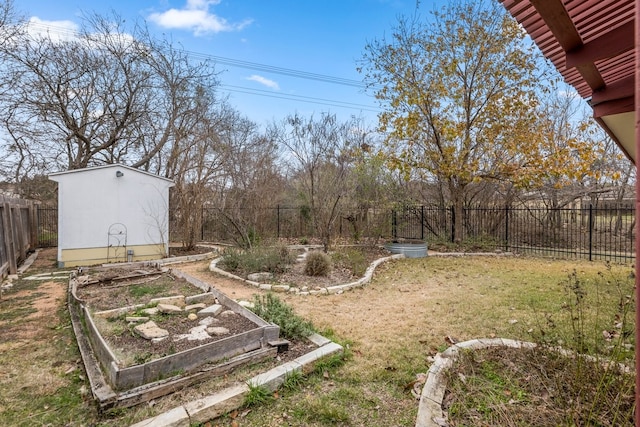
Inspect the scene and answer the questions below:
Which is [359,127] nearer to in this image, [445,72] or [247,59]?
[445,72]

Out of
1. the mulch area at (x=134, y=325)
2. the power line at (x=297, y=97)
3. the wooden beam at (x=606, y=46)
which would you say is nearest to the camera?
the wooden beam at (x=606, y=46)

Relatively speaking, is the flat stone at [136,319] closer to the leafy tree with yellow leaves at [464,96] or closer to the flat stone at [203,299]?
the flat stone at [203,299]

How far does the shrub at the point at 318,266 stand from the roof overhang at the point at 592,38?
4781mm

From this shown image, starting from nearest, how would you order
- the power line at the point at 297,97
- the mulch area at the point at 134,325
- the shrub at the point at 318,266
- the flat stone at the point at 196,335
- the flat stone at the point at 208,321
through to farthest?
1. the mulch area at the point at 134,325
2. the flat stone at the point at 196,335
3. the flat stone at the point at 208,321
4. the shrub at the point at 318,266
5. the power line at the point at 297,97

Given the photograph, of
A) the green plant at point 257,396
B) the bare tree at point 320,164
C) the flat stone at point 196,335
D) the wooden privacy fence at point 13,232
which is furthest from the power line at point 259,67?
the green plant at point 257,396

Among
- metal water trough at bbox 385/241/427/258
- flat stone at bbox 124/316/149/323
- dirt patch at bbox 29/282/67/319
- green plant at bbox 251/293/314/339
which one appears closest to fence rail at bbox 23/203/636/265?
metal water trough at bbox 385/241/427/258

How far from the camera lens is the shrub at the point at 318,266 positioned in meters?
6.49

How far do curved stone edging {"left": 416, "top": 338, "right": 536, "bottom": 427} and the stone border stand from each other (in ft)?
3.21

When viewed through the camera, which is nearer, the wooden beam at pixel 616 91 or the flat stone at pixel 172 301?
the wooden beam at pixel 616 91

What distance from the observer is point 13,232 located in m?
7.64

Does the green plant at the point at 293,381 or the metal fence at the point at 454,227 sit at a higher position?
the metal fence at the point at 454,227

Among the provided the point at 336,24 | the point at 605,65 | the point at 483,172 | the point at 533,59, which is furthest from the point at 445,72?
the point at 605,65

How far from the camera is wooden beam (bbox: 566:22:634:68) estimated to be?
201cm

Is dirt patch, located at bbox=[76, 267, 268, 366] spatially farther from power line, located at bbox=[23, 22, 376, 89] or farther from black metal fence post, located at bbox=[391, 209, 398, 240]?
power line, located at bbox=[23, 22, 376, 89]
